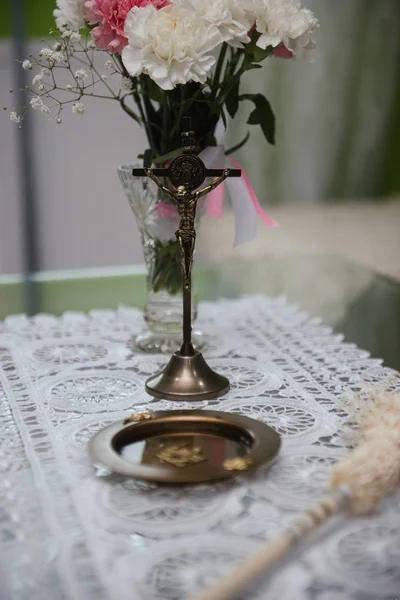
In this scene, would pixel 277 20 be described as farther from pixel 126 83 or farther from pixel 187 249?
pixel 187 249

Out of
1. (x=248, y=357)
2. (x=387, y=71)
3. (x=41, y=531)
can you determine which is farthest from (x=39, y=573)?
(x=387, y=71)

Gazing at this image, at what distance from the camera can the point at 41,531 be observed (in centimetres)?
77

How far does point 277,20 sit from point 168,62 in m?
0.18

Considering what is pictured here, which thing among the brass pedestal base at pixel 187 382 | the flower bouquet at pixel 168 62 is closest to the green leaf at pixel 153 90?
the flower bouquet at pixel 168 62

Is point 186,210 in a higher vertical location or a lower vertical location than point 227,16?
lower

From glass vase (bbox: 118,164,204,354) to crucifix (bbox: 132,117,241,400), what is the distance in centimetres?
18

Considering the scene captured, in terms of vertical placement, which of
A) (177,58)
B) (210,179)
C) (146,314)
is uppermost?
(177,58)

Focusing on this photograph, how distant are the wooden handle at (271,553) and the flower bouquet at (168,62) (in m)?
0.60

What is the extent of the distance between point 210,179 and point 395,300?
1167 millimetres

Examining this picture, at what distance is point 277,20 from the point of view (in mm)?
1152

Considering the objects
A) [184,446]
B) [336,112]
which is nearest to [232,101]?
[184,446]

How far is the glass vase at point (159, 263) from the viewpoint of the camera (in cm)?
130

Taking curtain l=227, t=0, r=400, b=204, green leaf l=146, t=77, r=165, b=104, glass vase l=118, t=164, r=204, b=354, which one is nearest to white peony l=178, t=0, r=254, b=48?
green leaf l=146, t=77, r=165, b=104

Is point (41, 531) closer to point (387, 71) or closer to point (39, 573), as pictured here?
point (39, 573)
